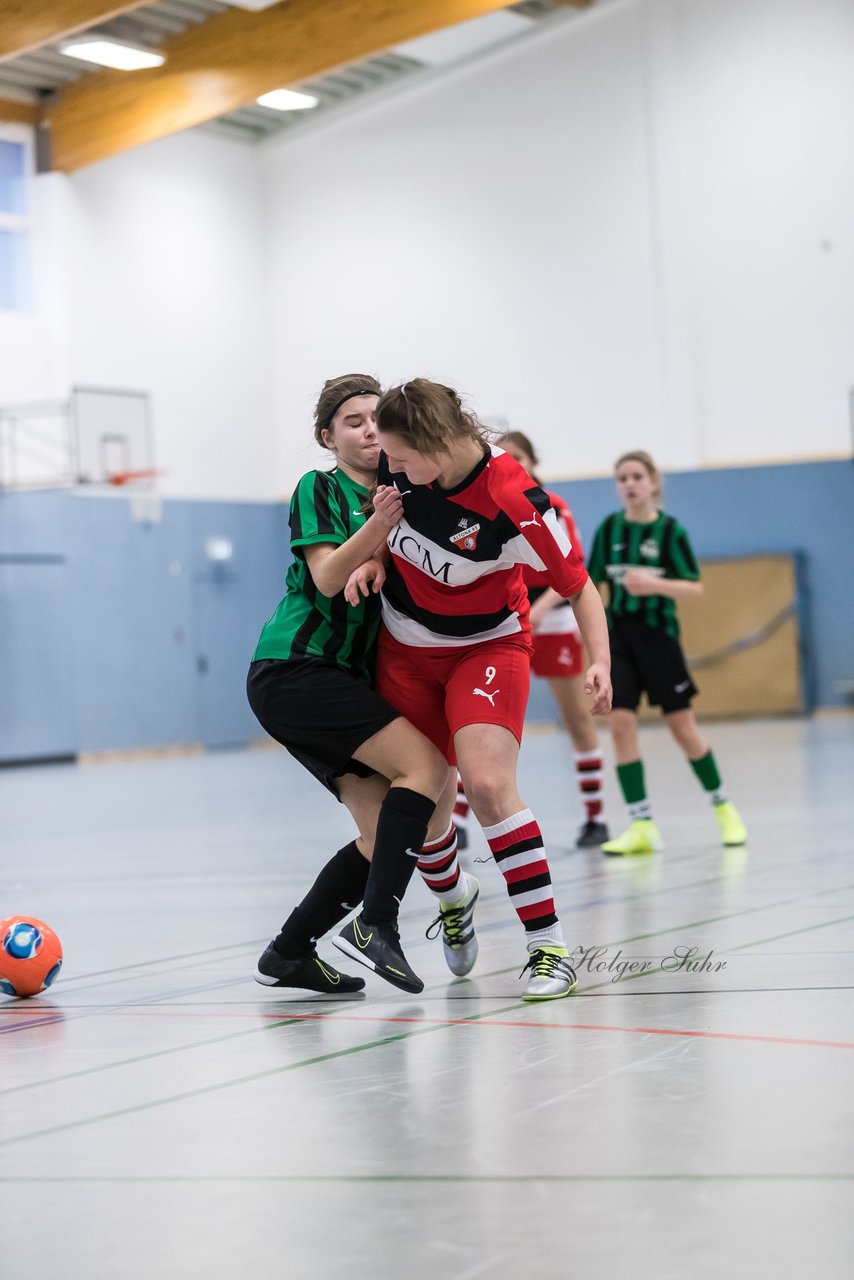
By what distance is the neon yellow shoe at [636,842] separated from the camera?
7.38 meters

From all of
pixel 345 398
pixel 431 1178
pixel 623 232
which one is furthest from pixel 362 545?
pixel 623 232

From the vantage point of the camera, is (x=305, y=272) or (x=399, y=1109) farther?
(x=305, y=272)

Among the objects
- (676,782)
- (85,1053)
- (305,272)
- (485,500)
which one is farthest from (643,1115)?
(305,272)

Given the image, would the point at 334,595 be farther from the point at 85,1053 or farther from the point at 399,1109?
the point at 399,1109

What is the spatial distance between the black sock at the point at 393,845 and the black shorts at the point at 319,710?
0.61ft

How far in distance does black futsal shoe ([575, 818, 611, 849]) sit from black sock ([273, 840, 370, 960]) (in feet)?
11.6

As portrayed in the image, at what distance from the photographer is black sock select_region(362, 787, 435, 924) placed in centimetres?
411

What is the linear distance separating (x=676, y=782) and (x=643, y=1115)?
351 inches

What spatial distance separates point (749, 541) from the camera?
21.6 m

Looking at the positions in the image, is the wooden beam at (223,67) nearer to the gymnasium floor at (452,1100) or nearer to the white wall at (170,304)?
the white wall at (170,304)

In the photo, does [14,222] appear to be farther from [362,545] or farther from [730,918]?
[362,545]

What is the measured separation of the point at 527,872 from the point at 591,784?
12.5 ft

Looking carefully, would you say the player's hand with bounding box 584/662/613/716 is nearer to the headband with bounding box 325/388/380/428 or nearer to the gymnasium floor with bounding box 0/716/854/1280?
the gymnasium floor with bounding box 0/716/854/1280

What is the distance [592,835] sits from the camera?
791cm
